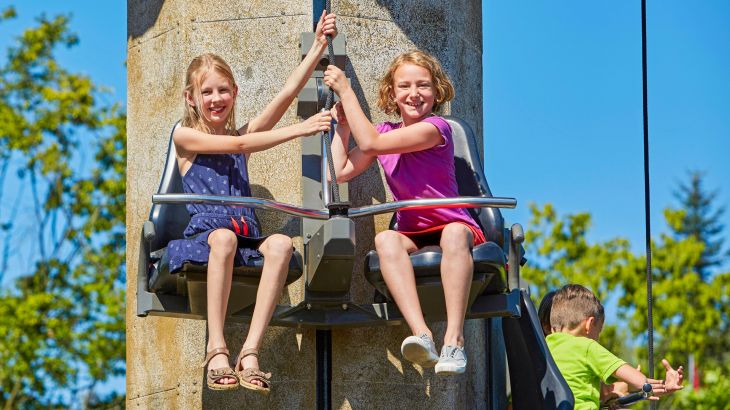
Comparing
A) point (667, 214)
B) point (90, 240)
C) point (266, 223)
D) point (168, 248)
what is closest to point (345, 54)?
point (266, 223)

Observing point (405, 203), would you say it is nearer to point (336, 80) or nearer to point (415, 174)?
point (415, 174)

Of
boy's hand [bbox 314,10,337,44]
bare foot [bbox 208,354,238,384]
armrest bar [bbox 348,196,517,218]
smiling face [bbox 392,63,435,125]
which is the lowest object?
bare foot [bbox 208,354,238,384]

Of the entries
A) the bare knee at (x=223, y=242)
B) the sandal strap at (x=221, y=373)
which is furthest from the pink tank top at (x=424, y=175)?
the sandal strap at (x=221, y=373)

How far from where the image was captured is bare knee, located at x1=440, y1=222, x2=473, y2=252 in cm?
584

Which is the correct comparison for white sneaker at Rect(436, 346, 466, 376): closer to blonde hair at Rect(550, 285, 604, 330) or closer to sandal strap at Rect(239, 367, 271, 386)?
sandal strap at Rect(239, 367, 271, 386)

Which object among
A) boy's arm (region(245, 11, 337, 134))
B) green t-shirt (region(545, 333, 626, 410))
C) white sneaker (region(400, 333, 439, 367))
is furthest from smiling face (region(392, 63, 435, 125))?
green t-shirt (region(545, 333, 626, 410))

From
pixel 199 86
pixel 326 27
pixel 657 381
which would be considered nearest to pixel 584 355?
pixel 657 381

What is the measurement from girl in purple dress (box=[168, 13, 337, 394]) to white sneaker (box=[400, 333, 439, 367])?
547 millimetres

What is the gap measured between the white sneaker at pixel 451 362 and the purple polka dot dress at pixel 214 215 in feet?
2.85

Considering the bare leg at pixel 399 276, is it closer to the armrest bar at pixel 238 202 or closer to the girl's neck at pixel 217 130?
the armrest bar at pixel 238 202

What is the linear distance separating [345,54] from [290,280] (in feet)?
3.97

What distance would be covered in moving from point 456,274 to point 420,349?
36 centimetres

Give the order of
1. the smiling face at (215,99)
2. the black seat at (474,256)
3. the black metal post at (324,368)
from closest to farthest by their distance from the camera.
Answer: the black seat at (474,256) < the smiling face at (215,99) < the black metal post at (324,368)

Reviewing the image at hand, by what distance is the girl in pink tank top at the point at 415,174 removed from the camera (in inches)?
228
